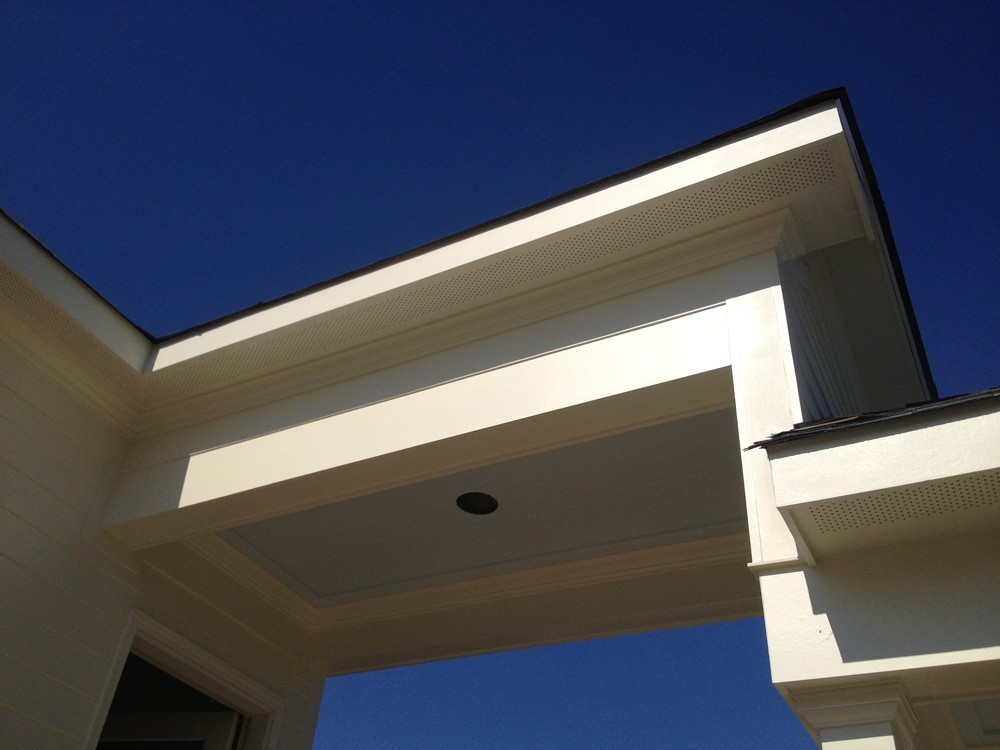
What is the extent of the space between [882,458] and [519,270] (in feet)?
6.31

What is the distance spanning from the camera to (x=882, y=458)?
250 cm

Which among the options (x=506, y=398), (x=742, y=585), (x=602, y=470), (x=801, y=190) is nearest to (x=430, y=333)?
(x=506, y=398)

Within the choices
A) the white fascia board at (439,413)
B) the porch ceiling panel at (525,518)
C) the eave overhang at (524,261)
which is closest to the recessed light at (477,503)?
the porch ceiling panel at (525,518)

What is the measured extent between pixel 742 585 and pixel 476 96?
13.1ft

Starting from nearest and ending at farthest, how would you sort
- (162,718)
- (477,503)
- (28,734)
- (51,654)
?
(28,734) < (51,654) < (477,503) < (162,718)

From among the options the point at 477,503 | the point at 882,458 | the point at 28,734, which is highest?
the point at 477,503

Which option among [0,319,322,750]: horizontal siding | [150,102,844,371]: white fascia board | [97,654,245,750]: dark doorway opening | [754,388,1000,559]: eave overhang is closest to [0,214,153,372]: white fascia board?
[150,102,844,371]: white fascia board

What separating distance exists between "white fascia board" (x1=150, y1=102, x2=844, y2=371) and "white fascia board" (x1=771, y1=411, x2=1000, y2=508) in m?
1.38

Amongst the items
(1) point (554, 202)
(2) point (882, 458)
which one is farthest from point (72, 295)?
(2) point (882, 458)

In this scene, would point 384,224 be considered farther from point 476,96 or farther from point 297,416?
point 297,416

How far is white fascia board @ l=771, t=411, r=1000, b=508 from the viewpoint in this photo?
2428mm

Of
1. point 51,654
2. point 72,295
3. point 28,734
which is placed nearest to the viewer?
point 28,734

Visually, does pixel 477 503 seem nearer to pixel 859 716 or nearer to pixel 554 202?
pixel 554 202

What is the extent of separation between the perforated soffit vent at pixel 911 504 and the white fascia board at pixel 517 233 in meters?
1.51
